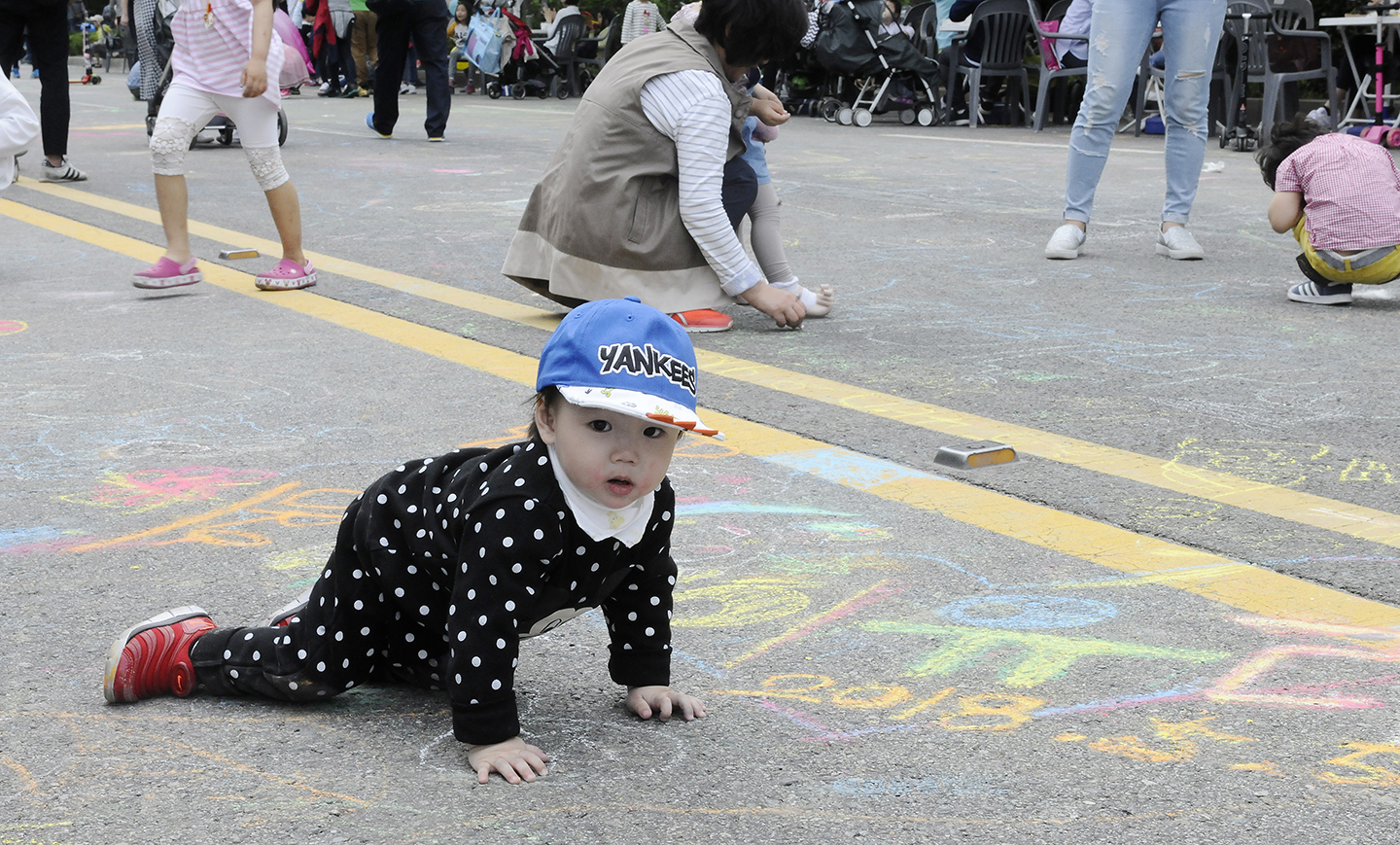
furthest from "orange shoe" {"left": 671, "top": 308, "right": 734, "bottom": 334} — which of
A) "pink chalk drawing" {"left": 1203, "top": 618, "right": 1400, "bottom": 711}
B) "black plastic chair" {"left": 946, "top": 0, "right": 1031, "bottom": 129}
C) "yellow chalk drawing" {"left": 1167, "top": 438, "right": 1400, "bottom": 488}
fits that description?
"black plastic chair" {"left": 946, "top": 0, "right": 1031, "bottom": 129}

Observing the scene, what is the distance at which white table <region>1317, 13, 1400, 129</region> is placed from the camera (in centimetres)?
1028

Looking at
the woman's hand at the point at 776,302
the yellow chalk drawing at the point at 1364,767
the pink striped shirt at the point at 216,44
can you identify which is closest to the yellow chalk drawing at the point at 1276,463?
the yellow chalk drawing at the point at 1364,767

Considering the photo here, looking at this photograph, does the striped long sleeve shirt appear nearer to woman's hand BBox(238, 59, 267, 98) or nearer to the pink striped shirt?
woman's hand BBox(238, 59, 267, 98)

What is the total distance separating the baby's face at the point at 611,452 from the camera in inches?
75.9

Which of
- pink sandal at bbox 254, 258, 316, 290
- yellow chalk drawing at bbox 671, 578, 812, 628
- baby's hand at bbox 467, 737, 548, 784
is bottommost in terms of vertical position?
baby's hand at bbox 467, 737, 548, 784

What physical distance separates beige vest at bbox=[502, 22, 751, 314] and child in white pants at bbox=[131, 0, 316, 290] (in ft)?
4.28

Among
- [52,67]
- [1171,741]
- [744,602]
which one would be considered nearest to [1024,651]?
[1171,741]

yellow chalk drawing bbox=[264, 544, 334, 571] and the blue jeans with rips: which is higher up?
the blue jeans with rips

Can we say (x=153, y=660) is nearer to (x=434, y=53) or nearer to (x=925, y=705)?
(x=925, y=705)

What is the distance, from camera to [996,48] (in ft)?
45.7

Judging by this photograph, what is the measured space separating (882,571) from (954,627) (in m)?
0.28

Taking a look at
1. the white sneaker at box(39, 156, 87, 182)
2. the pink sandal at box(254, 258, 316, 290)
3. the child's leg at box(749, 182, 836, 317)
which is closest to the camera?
the child's leg at box(749, 182, 836, 317)

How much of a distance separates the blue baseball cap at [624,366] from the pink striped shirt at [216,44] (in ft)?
13.0

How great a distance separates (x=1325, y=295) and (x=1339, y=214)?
28 cm
